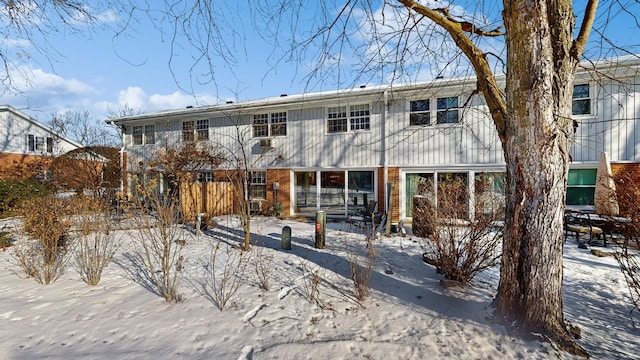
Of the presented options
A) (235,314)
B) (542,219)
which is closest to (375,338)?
(235,314)

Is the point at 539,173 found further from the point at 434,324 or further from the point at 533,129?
the point at 434,324

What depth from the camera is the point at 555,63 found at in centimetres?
323

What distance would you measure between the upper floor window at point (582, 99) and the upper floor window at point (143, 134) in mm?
18509

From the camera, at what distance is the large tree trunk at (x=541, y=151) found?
3.17 meters

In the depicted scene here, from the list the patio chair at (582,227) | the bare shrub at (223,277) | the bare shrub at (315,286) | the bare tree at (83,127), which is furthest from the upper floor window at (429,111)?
the bare tree at (83,127)

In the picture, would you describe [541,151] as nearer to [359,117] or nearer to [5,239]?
[359,117]

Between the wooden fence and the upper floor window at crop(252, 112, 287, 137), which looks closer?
the wooden fence

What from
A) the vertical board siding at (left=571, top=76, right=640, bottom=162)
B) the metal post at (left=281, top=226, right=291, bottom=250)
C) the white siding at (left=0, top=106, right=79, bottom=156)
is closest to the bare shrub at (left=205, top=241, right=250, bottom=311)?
the metal post at (left=281, top=226, right=291, bottom=250)

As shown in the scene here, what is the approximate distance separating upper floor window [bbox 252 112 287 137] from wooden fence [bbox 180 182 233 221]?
9.49 ft

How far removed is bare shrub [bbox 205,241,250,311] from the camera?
4055 mm

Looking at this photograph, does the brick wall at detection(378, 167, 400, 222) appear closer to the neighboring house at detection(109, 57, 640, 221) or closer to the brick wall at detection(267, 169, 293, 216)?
the neighboring house at detection(109, 57, 640, 221)

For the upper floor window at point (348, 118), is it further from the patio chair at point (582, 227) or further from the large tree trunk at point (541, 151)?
the large tree trunk at point (541, 151)

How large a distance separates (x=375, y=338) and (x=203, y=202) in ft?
36.9

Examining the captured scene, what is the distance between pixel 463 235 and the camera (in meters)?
4.93
